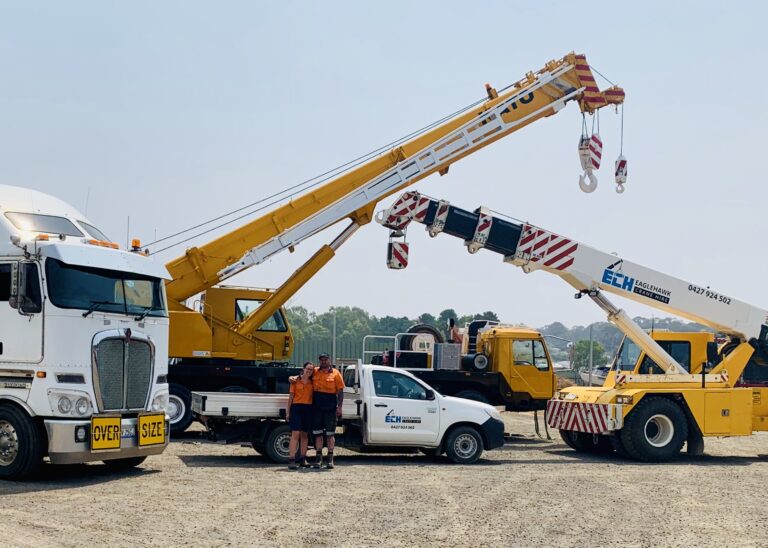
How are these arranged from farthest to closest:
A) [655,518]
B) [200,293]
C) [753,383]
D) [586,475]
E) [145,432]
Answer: [200,293] → [753,383] → [586,475] → [145,432] → [655,518]

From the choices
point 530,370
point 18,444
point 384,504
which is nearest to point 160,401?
point 18,444

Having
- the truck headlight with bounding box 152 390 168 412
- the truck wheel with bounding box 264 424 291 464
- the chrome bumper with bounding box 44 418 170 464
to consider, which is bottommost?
the truck wheel with bounding box 264 424 291 464

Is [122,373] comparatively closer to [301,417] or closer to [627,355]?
[301,417]

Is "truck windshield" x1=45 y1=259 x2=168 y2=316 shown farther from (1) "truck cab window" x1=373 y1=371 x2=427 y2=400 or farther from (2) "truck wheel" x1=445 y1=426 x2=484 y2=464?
(2) "truck wheel" x1=445 y1=426 x2=484 y2=464

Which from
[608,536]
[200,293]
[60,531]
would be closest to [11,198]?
[60,531]

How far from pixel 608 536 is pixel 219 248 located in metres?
12.5

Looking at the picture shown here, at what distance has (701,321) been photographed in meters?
20.1

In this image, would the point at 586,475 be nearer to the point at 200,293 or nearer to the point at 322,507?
the point at 322,507

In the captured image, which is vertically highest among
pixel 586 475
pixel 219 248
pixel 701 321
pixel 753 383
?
pixel 219 248

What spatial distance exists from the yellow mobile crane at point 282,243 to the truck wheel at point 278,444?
4689mm

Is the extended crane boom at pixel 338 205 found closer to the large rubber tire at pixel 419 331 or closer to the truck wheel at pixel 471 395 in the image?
the large rubber tire at pixel 419 331

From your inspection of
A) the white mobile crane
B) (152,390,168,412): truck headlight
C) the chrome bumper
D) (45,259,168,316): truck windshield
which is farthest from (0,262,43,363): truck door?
the white mobile crane

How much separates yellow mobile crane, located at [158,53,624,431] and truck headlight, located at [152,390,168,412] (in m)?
5.64

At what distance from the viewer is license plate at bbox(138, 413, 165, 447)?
1365 centimetres
